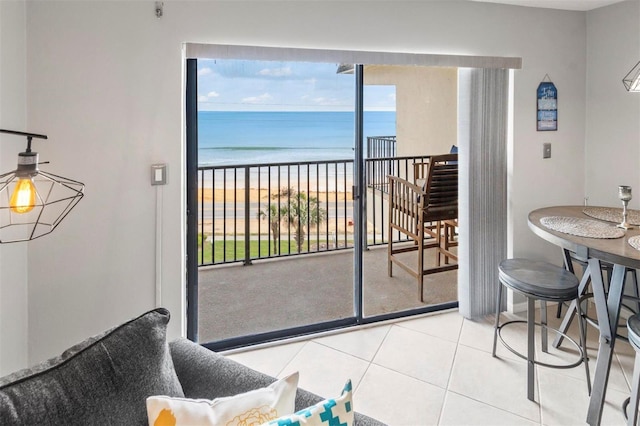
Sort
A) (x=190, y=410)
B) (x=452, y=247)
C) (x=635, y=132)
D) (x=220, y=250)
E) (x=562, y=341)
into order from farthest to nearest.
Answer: (x=452, y=247) → (x=220, y=250) → (x=635, y=132) → (x=562, y=341) → (x=190, y=410)

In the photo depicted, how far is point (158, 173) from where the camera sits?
2.19 metres

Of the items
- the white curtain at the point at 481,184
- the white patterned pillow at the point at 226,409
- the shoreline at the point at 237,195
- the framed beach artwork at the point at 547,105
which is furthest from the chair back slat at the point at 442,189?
the white patterned pillow at the point at 226,409

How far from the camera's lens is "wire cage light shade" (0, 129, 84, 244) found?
124cm

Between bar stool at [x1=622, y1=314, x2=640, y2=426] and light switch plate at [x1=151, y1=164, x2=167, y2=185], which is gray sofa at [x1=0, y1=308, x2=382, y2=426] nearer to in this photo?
light switch plate at [x1=151, y1=164, x2=167, y2=185]

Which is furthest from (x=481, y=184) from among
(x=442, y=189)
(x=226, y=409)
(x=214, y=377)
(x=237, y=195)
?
(x=226, y=409)

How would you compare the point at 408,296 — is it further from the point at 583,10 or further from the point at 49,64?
the point at 49,64

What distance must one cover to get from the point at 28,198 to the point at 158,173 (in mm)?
950

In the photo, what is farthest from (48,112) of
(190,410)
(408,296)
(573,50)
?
(573,50)

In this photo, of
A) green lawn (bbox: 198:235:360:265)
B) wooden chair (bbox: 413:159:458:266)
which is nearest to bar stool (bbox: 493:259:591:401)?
wooden chair (bbox: 413:159:458:266)

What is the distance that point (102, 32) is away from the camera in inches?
80.6

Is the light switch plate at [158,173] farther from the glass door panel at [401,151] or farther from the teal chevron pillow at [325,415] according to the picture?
the teal chevron pillow at [325,415]

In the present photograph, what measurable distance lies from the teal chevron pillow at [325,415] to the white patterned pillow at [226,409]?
0.33ft

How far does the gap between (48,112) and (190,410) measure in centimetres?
180

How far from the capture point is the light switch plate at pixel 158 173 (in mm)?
2189
